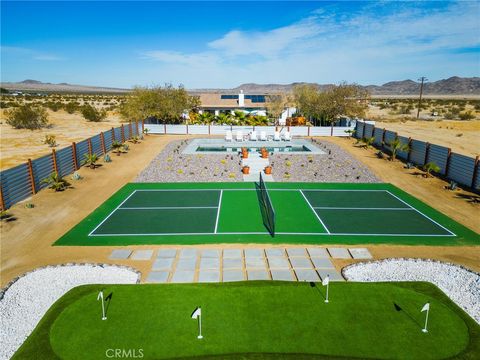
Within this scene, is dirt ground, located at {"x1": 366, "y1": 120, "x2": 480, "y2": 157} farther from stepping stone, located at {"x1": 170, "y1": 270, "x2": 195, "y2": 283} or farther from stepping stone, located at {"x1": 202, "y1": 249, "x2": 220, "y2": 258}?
stepping stone, located at {"x1": 170, "y1": 270, "x2": 195, "y2": 283}

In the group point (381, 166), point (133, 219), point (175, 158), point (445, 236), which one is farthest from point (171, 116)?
point (445, 236)

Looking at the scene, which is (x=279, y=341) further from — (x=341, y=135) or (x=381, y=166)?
(x=341, y=135)

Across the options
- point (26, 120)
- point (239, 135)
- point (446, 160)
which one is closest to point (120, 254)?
point (446, 160)

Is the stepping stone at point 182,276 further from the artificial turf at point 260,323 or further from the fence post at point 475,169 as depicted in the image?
the fence post at point 475,169

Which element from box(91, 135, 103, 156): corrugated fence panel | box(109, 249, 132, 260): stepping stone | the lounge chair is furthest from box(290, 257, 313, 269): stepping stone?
the lounge chair

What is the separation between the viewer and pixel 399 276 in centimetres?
1080

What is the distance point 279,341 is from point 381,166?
20.5 meters

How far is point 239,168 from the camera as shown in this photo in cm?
2428

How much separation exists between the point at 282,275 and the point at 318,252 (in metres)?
2.20

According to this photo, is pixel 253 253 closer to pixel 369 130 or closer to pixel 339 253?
pixel 339 253

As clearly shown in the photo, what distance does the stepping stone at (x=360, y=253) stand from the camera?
12086 millimetres

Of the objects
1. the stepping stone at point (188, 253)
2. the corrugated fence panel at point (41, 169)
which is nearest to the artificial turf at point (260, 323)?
the stepping stone at point (188, 253)

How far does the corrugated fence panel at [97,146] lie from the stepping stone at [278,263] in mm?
19134

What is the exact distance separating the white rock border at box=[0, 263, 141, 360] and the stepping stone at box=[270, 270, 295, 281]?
13.2 ft
